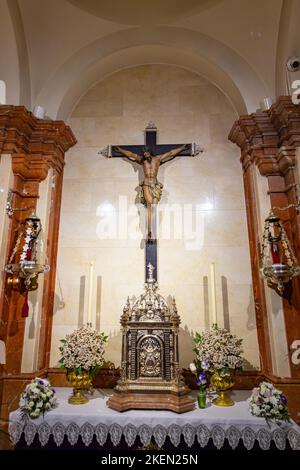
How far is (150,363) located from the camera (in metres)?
3.07

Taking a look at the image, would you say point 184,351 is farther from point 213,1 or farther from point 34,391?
point 213,1

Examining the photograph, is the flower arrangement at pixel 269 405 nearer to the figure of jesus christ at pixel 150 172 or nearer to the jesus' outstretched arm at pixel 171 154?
the figure of jesus christ at pixel 150 172

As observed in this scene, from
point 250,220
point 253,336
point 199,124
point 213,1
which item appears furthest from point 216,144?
point 253,336

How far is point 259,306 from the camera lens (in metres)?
3.64

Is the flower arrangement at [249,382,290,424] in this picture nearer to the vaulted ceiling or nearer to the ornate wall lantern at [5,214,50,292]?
the ornate wall lantern at [5,214,50,292]

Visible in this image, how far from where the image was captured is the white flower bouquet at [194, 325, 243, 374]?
299cm

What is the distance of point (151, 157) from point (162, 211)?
739 mm

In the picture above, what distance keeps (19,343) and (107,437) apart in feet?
4.56

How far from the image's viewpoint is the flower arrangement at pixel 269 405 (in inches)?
101

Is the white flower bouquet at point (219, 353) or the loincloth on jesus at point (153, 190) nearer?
the white flower bouquet at point (219, 353)

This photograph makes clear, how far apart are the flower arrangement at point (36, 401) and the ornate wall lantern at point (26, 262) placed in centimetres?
113

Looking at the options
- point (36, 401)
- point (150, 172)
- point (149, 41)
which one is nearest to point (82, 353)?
point (36, 401)

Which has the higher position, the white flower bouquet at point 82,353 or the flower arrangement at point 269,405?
the white flower bouquet at point 82,353

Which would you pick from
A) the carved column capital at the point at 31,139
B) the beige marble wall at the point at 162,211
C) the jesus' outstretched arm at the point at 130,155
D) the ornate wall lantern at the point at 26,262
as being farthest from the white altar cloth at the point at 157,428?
the jesus' outstretched arm at the point at 130,155
